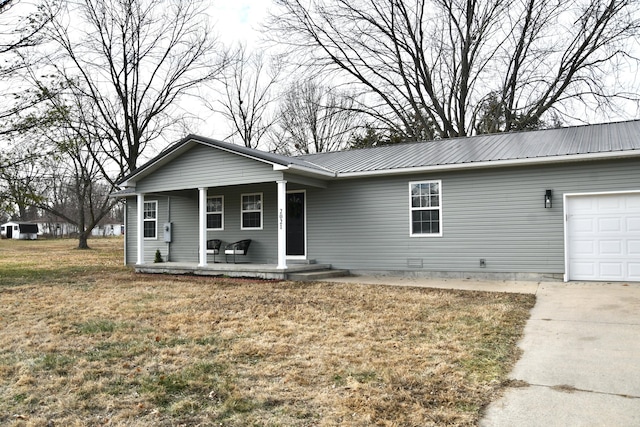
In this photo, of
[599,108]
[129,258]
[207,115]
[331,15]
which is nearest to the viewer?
[129,258]

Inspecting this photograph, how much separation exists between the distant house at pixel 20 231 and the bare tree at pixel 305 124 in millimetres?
38296

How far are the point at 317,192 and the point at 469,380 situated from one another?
971cm

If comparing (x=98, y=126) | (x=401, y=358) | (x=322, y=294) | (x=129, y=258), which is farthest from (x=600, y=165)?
(x=98, y=126)

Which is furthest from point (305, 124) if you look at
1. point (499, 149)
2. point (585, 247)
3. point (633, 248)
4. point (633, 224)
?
point (633, 248)

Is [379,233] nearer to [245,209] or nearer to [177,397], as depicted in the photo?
[245,209]

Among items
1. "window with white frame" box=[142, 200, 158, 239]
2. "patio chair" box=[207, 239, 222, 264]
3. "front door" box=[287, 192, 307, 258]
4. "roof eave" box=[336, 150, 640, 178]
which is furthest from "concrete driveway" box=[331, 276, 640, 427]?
"window with white frame" box=[142, 200, 158, 239]

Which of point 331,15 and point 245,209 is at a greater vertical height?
point 331,15

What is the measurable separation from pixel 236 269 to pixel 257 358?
753cm

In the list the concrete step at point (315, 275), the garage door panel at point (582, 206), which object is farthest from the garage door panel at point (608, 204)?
the concrete step at point (315, 275)

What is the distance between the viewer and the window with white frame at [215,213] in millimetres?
15000

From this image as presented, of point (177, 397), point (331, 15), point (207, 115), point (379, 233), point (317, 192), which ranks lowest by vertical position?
point (177, 397)

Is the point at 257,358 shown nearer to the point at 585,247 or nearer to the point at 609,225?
the point at 585,247

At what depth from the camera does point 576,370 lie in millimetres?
4098

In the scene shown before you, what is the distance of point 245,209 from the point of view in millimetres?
14516
